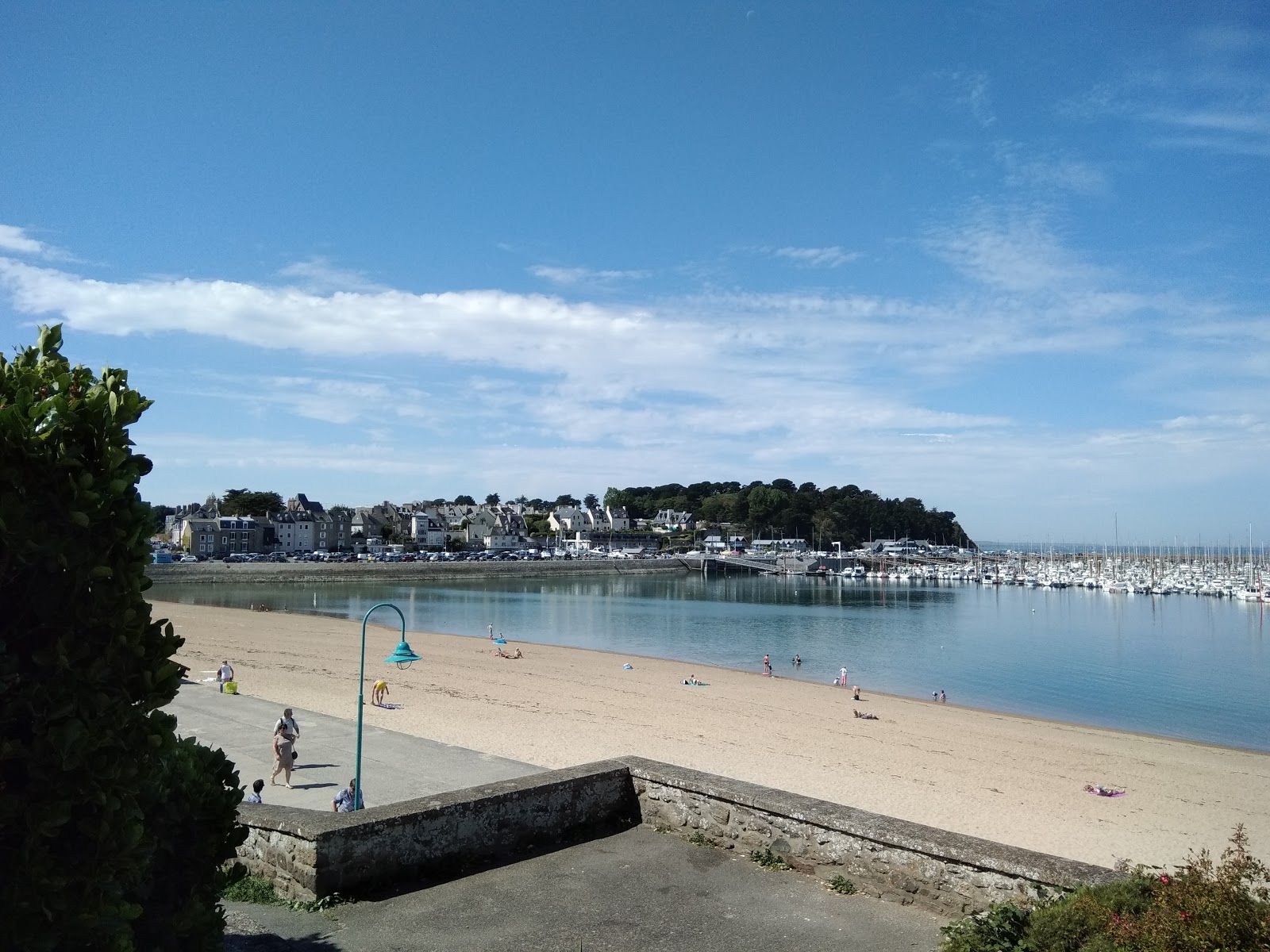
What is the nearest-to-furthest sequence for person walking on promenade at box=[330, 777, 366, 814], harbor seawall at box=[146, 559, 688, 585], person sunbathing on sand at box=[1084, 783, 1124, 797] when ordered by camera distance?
person walking on promenade at box=[330, 777, 366, 814], person sunbathing on sand at box=[1084, 783, 1124, 797], harbor seawall at box=[146, 559, 688, 585]

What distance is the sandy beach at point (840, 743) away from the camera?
1695cm

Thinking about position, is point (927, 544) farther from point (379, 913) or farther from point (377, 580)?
point (379, 913)

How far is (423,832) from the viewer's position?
264 inches

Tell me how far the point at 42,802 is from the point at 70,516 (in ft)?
3.40

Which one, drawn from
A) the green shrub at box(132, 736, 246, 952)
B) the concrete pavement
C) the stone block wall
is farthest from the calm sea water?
the green shrub at box(132, 736, 246, 952)

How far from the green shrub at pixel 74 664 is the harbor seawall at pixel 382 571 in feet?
273

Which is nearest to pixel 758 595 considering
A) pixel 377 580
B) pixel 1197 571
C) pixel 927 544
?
pixel 377 580

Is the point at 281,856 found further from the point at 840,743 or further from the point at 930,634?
the point at 930,634

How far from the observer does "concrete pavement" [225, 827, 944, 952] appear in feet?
18.7

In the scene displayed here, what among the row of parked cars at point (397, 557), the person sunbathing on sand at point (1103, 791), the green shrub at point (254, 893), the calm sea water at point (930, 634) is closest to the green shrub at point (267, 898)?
the green shrub at point (254, 893)

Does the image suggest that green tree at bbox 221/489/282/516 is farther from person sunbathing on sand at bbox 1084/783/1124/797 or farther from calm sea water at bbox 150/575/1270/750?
person sunbathing on sand at bbox 1084/783/1124/797

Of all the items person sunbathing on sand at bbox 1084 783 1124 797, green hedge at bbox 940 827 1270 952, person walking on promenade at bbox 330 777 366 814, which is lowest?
person sunbathing on sand at bbox 1084 783 1124 797

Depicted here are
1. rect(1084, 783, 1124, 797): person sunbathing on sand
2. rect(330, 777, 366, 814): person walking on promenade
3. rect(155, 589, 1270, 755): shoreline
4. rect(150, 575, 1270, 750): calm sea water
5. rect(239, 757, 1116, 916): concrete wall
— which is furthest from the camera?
rect(150, 575, 1270, 750): calm sea water

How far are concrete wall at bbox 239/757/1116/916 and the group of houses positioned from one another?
123m
